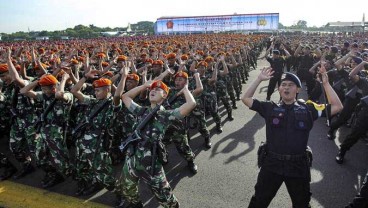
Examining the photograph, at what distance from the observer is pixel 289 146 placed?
3305mm

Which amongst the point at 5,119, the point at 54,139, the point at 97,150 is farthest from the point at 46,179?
the point at 5,119

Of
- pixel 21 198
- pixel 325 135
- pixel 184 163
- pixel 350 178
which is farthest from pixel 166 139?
pixel 325 135

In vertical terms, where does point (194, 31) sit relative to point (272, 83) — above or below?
above

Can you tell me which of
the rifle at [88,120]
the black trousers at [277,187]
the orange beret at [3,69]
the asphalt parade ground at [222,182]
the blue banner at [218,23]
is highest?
the blue banner at [218,23]

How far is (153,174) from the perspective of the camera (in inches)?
141

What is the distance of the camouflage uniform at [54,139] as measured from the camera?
4.70 m

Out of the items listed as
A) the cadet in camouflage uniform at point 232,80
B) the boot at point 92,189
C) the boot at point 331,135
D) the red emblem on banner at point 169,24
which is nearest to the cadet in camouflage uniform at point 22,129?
the boot at point 92,189

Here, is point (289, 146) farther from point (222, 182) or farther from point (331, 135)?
point (331, 135)

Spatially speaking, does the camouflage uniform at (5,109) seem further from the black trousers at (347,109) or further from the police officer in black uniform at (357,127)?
the black trousers at (347,109)

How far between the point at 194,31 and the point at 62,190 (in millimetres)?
41454

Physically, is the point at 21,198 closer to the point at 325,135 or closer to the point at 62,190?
the point at 62,190

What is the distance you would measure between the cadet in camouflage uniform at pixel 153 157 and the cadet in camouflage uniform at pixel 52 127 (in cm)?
164

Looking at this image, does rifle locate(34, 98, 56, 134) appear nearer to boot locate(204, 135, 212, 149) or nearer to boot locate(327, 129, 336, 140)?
boot locate(204, 135, 212, 149)

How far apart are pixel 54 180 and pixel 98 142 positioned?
1364 millimetres
